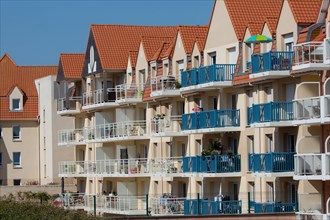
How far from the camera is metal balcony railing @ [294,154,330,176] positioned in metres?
53.5

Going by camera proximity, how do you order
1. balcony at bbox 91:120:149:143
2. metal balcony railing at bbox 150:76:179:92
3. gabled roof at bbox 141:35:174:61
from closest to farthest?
1. metal balcony railing at bbox 150:76:179:92
2. gabled roof at bbox 141:35:174:61
3. balcony at bbox 91:120:149:143

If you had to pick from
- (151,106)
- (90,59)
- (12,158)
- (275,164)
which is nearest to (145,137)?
(151,106)

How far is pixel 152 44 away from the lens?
271 feet

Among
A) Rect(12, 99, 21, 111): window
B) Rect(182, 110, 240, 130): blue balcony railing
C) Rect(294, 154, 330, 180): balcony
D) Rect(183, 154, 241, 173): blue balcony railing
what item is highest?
Rect(12, 99, 21, 111): window

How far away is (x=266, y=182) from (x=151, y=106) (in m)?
20.4

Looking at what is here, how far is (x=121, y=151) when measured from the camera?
8594 centimetres

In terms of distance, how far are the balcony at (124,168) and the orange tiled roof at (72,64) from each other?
6.69m

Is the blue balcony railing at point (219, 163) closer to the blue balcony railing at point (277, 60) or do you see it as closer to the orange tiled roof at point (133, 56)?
the blue balcony railing at point (277, 60)

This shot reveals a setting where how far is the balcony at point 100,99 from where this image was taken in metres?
86.7

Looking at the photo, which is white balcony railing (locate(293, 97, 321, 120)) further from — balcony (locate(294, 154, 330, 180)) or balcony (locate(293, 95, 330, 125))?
balcony (locate(294, 154, 330, 180))

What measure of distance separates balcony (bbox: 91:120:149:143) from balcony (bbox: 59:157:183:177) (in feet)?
4.93

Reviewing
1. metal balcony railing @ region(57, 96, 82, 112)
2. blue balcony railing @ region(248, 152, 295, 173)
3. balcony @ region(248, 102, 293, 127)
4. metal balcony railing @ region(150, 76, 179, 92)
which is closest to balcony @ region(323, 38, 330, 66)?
balcony @ region(248, 102, 293, 127)

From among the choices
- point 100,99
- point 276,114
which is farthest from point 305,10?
point 100,99

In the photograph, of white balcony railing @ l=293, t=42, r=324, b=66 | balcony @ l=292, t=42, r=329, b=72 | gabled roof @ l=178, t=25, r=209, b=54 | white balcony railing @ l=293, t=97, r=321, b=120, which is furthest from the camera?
gabled roof @ l=178, t=25, r=209, b=54
